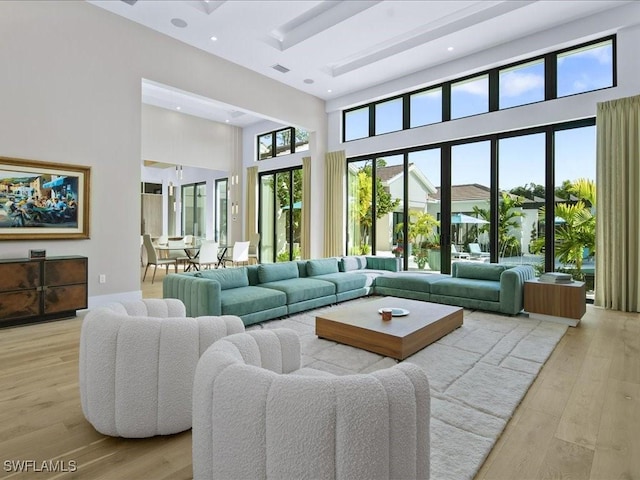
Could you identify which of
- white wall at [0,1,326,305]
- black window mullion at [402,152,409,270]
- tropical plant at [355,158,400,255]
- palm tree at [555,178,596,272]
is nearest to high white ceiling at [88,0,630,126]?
white wall at [0,1,326,305]

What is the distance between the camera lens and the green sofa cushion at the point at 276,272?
4.99m

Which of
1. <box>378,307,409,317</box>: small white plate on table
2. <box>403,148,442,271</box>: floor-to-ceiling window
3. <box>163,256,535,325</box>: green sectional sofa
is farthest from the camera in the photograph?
<box>403,148,442,271</box>: floor-to-ceiling window

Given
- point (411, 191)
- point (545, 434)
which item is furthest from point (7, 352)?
point (411, 191)

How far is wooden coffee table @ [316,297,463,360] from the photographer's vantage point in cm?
319

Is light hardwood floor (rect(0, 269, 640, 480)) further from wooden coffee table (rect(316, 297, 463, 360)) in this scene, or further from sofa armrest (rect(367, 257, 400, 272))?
sofa armrest (rect(367, 257, 400, 272))

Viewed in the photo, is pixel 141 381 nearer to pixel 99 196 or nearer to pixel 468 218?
pixel 99 196

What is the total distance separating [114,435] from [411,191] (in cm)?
658

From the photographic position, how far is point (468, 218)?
667cm

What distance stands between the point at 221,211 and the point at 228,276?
7242 millimetres

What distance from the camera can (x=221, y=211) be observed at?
11.4 metres

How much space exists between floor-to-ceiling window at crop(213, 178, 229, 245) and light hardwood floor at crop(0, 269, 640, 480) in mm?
8070

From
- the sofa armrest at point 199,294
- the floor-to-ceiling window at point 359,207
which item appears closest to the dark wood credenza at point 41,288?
the sofa armrest at point 199,294

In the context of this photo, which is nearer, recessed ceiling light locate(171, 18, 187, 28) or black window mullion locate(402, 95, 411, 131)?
recessed ceiling light locate(171, 18, 187, 28)

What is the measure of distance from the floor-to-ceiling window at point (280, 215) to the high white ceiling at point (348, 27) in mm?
3213
